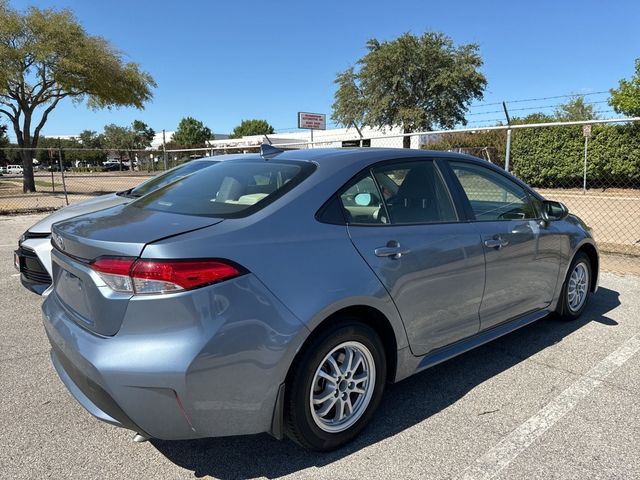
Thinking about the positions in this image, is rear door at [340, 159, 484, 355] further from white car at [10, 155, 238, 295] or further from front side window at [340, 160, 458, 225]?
white car at [10, 155, 238, 295]

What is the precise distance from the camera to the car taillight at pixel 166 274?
7.00ft

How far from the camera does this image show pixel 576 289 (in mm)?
4641

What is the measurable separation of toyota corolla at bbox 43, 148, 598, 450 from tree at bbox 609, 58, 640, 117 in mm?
24933

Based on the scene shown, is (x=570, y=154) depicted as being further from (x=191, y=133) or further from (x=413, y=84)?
(x=191, y=133)

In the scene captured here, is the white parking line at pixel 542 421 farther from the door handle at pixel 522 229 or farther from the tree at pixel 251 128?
the tree at pixel 251 128

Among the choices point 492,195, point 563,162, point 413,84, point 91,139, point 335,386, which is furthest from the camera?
point 91,139

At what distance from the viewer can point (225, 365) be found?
7.11 ft

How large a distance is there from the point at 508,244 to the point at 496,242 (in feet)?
0.57

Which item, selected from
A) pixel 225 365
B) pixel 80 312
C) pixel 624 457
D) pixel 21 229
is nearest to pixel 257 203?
pixel 225 365

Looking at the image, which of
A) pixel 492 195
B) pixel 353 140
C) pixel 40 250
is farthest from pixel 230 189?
pixel 353 140

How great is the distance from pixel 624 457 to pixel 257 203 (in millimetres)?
2380

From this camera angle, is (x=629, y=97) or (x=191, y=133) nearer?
(x=629, y=97)

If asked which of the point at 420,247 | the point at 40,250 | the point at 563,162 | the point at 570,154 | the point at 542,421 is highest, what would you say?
the point at 570,154

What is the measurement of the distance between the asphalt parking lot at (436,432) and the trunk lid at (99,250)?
31.6 inches
